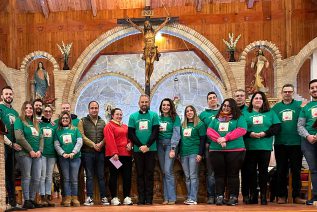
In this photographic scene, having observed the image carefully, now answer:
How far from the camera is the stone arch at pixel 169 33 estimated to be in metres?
13.6

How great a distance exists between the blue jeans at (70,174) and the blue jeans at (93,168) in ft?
0.43

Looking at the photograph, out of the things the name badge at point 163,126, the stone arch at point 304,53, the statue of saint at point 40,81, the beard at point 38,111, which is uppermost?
the stone arch at point 304,53

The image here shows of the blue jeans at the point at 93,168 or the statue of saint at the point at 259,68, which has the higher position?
the statue of saint at the point at 259,68

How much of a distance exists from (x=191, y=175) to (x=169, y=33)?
326 inches

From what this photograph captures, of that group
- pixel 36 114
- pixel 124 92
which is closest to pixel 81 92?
pixel 124 92

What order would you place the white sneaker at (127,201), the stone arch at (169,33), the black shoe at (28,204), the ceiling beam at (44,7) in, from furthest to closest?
the ceiling beam at (44,7) < the stone arch at (169,33) < the white sneaker at (127,201) < the black shoe at (28,204)

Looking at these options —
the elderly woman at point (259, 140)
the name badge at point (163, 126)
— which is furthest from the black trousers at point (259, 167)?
the name badge at point (163, 126)

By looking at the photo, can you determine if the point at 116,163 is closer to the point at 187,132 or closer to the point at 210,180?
the point at 187,132

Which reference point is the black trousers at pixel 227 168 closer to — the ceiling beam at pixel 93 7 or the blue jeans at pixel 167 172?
the blue jeans at pixel 167 172

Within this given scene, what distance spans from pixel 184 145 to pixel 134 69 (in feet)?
28.7

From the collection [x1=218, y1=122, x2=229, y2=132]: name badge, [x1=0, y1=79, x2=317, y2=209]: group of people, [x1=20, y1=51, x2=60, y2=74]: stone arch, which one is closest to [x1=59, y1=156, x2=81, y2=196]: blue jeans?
[x1=0, y1=79, x2=317, y2=209]: group of people

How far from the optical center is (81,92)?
1473 centimetres

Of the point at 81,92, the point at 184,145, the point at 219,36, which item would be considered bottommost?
the point at 184,145

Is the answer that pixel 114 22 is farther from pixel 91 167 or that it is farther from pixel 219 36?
pixel 91 167
